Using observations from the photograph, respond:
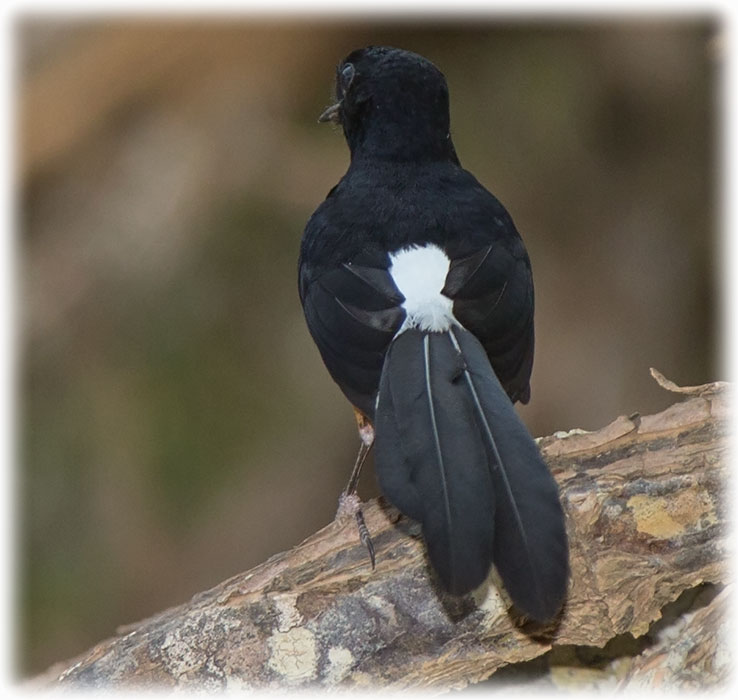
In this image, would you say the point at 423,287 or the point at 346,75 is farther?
the point at 346,75

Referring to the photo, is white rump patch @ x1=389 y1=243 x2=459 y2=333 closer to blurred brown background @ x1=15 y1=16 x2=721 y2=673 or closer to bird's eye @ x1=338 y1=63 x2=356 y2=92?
bird's eye @ x1=338 y1=63 x2=356 y2=92

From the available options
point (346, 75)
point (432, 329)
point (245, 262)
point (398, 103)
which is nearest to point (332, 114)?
point (346, 75)

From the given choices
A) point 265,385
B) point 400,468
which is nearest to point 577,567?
point 400,468

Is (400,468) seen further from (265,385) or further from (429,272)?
(265,385)

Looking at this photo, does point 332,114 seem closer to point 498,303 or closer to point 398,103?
point 398,103

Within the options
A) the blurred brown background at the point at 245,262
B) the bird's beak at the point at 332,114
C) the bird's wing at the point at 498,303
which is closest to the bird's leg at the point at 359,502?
the bird's wing at the point at 498,303

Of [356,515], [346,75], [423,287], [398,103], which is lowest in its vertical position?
[356,515]
